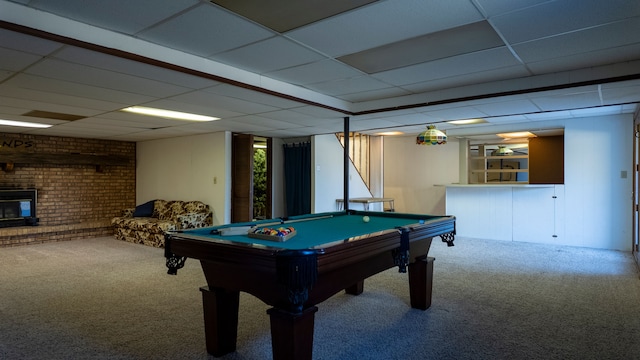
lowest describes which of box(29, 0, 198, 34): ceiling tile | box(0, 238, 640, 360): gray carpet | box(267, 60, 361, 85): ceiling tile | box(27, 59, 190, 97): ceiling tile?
box(0, 238, 640, 360): gray carpet

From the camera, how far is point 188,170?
7.73 meters

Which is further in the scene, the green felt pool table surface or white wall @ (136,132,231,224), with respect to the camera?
white wall @ (136,132,231,224)

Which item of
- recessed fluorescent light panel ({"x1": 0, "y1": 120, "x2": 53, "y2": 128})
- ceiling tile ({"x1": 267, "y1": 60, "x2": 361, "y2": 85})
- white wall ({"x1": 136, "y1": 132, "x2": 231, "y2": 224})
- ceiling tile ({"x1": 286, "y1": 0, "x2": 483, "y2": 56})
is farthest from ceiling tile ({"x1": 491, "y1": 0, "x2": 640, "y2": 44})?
recessed fluorescent light panel ({"x1": 0, "y1": 120, "x2": 53, "y2": 128})

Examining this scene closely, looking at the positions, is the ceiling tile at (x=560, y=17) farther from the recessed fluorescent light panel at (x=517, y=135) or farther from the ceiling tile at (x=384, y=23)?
the recessed fluorescent light panel at (x=517, y=135)

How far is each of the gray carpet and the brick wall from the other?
1993 millimetres

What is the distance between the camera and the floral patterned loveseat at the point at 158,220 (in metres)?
6.50

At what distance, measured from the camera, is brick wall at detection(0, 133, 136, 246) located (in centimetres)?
708

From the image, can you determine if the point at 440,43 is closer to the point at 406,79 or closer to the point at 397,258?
the point at 406,79

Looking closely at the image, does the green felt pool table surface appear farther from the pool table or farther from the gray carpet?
the gray carpet

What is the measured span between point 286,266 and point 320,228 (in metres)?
1.30

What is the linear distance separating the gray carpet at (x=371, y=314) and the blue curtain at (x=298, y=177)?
3.32 meters

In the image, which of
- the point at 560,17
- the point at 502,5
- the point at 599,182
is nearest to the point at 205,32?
the point at 502,5

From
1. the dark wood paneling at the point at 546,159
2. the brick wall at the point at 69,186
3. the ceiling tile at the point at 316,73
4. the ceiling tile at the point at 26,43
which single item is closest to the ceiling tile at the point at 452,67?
the ceiling tile at the point at 316,73

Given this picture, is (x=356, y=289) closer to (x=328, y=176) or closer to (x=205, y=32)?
(x=205, y=32)
